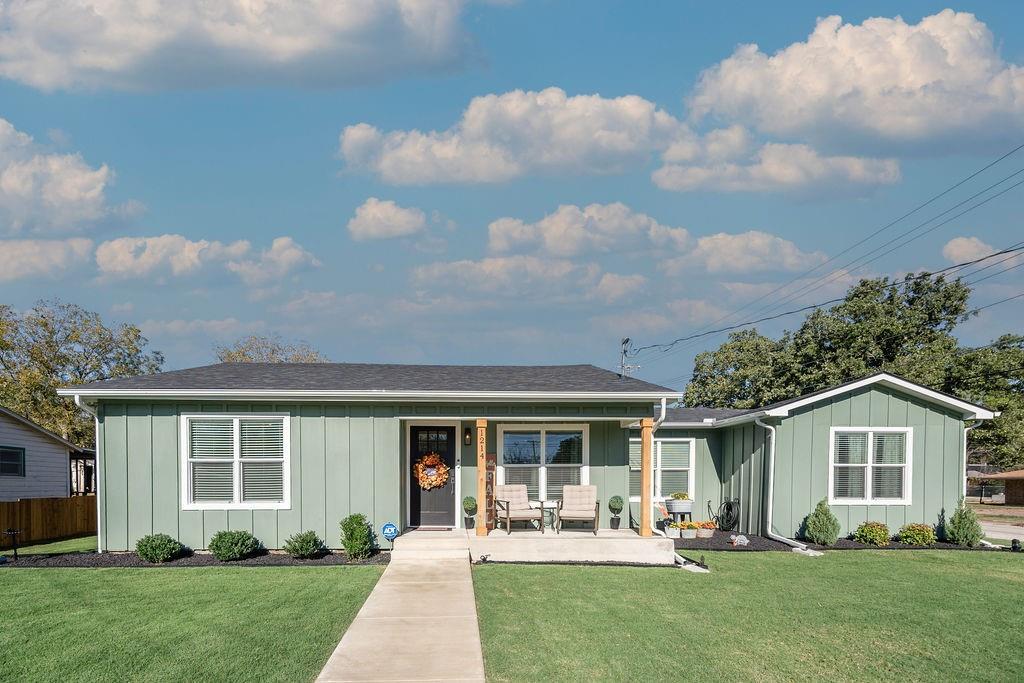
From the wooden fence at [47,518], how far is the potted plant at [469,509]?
29.0 ft

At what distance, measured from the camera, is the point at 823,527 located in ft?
47.2

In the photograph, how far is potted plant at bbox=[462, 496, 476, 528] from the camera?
48.0 feet

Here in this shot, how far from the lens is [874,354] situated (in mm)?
30766

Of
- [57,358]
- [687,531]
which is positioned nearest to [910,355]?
[687,531]

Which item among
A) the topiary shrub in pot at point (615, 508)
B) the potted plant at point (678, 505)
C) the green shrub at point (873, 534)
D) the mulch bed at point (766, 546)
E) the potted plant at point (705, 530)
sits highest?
the potted plant at point (678, 505)

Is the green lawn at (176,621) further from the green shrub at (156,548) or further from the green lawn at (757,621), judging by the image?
the green lawn at (757,621)

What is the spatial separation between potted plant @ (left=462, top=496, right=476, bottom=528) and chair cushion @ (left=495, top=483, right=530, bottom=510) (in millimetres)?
461

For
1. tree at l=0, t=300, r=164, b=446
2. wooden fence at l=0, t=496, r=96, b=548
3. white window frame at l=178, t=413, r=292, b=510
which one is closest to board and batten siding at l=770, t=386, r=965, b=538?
white window frame at l=178, t=413, r=292, b=510

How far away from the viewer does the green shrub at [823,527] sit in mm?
14359

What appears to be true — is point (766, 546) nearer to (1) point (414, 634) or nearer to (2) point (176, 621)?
(1) point (414, 634)

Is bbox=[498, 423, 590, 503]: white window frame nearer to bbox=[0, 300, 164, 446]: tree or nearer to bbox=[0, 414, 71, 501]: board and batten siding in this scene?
bbox=[0, 414, 71, 501]: board and batten siding

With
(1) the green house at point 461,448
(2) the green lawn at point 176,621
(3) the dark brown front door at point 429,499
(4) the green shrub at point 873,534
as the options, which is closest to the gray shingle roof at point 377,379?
(1) the green house at point 461,448

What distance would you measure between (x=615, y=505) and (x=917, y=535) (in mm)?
5446

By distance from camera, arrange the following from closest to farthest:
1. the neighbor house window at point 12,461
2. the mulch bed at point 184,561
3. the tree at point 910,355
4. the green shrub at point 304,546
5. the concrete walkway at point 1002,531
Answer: the mulch bed at point 184,561 → the green shrub at point 304,546 → the concrete walkway at point 1002,531 → the neighbor house window at point 12,461 → the tree at point 910,355
